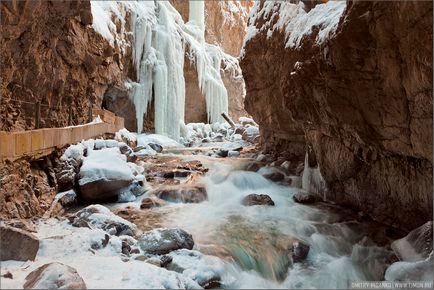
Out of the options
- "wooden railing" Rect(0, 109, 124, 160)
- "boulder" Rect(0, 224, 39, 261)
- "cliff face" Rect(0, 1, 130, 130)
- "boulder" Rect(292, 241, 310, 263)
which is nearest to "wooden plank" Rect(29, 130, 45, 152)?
"wooden railing" Rect(0, 109, 124, 160)

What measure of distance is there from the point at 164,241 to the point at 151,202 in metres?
3.27

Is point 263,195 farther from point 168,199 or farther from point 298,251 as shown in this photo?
point 298,251

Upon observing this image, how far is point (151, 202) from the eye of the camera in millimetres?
8945

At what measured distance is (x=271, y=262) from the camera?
5.92 m

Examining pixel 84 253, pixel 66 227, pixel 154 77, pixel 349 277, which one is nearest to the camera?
pixel 84 253

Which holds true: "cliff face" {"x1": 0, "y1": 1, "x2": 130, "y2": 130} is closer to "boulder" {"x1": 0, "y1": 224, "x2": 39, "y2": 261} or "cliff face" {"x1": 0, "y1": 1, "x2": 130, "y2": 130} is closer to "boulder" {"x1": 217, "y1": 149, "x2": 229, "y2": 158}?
"boulder" {"x1": 0, "y1": 224, "x2": 39, "y2": 261}

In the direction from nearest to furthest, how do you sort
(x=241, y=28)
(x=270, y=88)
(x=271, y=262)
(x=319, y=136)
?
(x=271, y=262)
(x=319, y=136)
(x=270, y=88)
(x=241, y=28)

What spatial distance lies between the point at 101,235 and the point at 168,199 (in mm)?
3939

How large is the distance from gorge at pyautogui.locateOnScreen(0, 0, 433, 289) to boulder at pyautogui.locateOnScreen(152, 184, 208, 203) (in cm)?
5

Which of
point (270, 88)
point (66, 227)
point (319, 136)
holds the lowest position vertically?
point (66, 227)

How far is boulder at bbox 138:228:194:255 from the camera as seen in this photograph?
5.64 meters

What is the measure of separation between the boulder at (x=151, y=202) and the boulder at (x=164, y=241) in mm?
2766

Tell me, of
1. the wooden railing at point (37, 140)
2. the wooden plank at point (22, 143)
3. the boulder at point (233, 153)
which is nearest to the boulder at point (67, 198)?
the wooden railing at point (37, 140)

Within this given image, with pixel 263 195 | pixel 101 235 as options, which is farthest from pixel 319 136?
pixel 101 235
